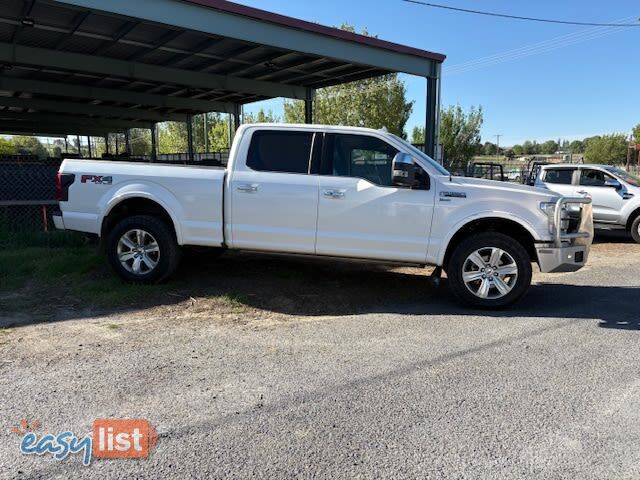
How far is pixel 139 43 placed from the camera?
1416 centimetres

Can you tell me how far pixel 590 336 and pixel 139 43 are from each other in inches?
532

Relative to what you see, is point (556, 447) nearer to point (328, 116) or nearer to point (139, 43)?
point (139, 43)

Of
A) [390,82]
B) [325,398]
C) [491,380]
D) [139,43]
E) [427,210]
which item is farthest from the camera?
[390,82]

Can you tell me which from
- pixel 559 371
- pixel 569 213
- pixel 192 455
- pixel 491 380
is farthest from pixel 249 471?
pixel 569 213

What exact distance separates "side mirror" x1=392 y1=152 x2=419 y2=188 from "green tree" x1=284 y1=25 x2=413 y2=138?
23.6 m

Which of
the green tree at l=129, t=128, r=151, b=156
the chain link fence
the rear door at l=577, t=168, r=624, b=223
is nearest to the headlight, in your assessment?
the rear door at l=577, t=168, r=624, b=223

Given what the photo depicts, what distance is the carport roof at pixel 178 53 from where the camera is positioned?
10008 mm

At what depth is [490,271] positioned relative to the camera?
5840 mm

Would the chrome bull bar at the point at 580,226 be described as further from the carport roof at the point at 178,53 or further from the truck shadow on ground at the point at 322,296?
the carport roof at the point at 178,53

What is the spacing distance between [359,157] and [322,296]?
1785 mm

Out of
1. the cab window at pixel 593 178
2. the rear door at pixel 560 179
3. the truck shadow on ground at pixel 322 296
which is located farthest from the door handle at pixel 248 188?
the cab window at pixel 593 178

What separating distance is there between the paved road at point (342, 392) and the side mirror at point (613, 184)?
6.99 metres

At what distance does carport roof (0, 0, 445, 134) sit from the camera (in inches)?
394

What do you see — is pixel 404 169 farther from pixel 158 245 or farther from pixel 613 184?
pixel 613 184
